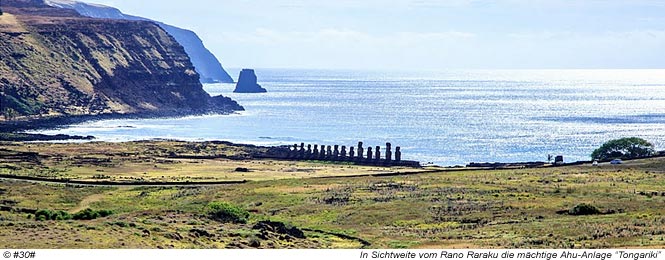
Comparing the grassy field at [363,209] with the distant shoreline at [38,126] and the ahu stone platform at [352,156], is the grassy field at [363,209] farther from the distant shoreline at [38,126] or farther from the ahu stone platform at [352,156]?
the distant shoreline at [38,126]

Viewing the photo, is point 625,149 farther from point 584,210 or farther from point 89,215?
point 89,215

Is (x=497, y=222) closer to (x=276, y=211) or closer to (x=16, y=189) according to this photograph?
(x=276, y=211)

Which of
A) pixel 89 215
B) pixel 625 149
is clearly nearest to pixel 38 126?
pixel 625 149

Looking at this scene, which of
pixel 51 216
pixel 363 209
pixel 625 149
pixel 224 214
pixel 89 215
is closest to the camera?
pixel 224 214

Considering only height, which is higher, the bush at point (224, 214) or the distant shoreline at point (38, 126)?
the bush at point (224, 214)

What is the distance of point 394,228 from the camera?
48.9m

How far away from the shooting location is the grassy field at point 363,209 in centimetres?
3997

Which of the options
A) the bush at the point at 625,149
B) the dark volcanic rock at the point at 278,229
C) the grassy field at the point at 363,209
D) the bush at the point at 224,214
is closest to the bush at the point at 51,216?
the grassy field at the point at 363,209

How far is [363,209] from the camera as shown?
56.9 metres

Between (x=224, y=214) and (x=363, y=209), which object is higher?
(x=224, y=214)

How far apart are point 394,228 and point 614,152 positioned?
67161 millimetres

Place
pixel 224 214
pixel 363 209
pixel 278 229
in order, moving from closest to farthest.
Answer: pixel 278 229 → pixel 224 214 → pixel 363 209
